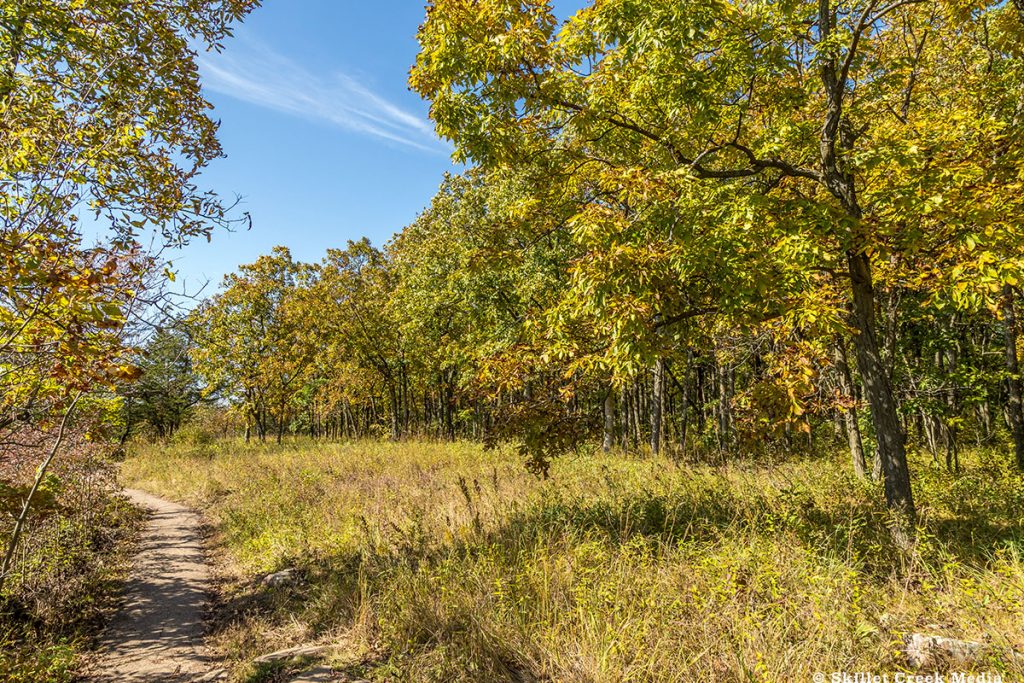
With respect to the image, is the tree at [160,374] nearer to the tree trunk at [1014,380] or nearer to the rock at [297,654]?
the rock at [297,654]

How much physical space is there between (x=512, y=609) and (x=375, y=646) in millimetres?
1663

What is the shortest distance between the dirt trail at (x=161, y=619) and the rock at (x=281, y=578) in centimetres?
91

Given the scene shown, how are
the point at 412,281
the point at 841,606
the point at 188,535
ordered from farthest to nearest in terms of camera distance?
1. the point at 412,281
2. the point at 188,535
3. the point at 841,606

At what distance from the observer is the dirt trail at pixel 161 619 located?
550 cm

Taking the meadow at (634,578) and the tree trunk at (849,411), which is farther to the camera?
the tree trunk at (849,411)

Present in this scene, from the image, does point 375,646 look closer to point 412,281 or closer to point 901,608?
point 901,608

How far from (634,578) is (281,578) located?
18.8 feet

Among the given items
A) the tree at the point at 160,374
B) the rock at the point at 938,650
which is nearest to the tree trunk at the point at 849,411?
the rock at the point at 938,650

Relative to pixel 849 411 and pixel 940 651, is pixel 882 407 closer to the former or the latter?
pixel 940 651

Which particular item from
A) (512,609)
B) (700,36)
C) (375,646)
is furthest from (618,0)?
(375,646)

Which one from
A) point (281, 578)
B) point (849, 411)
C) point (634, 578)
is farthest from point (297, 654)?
point (849, 411)

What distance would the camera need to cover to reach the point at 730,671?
365 cm

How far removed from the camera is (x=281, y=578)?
24.6 feet

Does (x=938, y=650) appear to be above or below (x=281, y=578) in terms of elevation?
above
